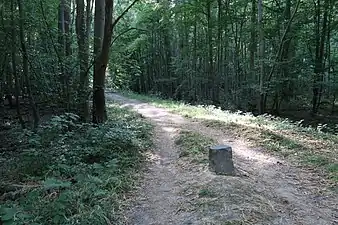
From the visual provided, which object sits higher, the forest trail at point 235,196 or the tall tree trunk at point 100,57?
the tall tree trunk at point 100,57

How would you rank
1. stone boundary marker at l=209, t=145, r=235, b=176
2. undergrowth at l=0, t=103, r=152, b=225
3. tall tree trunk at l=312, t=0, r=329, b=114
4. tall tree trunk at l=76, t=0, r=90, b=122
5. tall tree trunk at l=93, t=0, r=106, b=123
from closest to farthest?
undergrowth at l=0, t=103, r=152, b=225
stone boundary marker at l=209, t=145, r=235, b=176
tall tree trunk at l=93, t=0, r=106, b=123
tall tree trunk at l=76, t=0, r=90, b=122
tall tree trunk at l=312, t=0, r=329, b=114

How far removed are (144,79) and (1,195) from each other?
3550 cm

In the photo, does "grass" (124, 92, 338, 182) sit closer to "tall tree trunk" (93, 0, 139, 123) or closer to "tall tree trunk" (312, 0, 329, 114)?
"tall tree trunk" (93, 0, 139, 123)

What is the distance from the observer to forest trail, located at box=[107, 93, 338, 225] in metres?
4.56

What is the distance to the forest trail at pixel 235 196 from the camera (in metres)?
4.56

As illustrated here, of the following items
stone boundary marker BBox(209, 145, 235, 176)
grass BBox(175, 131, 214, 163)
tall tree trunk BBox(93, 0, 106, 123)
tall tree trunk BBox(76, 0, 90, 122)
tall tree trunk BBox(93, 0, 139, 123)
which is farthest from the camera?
tall tree trunk BBox(76, 0, 90, 122)

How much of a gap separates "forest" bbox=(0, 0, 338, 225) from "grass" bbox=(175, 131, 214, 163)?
18 cm

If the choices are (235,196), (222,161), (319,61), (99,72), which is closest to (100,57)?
(99,72)

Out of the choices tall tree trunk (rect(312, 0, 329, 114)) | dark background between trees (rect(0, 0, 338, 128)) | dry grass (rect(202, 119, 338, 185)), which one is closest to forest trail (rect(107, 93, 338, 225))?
dry grass (rect(202, 119, 338, 185))

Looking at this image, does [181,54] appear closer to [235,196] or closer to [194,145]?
[194,145]

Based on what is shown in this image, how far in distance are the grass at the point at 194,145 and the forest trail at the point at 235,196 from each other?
0.90ft

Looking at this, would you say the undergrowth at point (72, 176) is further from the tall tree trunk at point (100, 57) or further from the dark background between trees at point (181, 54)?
the dark background between trees at point (181, 54)

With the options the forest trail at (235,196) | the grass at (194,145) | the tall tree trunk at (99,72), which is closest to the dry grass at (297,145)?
the forest trail at (235,196)

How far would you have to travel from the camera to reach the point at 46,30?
1098cm
